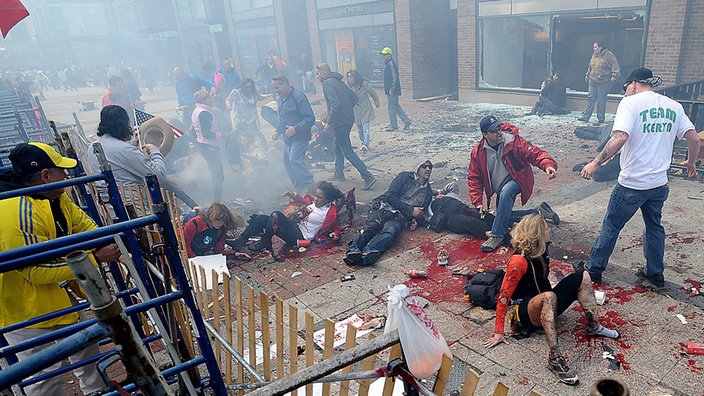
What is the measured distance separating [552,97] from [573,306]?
33.8 ft

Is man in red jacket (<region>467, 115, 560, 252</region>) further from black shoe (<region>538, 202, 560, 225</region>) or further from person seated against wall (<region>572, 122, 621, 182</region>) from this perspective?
person seated against wall (<region>572, 122, 621, 182</region>)

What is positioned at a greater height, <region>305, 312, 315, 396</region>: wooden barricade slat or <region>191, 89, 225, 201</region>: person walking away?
<region>191, 89, 225, 201</region>: person walking away

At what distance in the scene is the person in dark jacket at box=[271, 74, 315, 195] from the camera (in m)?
8.45

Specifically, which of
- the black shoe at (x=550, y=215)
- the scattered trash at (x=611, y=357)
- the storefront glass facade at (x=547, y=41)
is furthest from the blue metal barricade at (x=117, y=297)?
the storefront glass facade at (x=547, y=41)

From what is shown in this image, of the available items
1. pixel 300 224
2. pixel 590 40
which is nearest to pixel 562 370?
pixel 300 224

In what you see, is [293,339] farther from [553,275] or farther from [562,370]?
[553,275]

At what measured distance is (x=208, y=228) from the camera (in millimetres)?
5902

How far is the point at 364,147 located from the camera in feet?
38.7

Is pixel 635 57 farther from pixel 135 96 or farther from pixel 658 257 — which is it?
pixel 135 96

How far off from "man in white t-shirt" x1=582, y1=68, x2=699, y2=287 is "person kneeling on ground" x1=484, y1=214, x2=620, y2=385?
3.26ft

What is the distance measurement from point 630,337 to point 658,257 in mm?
1101

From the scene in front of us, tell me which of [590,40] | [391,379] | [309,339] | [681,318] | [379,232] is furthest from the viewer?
[590,40]

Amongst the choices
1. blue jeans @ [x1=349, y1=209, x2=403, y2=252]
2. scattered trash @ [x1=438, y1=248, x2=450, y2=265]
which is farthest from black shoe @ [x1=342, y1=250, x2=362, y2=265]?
scattered trash @ [x1=438, y1=248, x2=450, y2=265]

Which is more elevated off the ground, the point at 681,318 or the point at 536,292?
the point at 536,292
